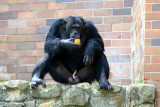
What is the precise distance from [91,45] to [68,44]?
1.14 feet

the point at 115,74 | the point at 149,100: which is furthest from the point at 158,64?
the point at 115,74

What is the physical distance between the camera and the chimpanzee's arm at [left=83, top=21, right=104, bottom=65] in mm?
6117

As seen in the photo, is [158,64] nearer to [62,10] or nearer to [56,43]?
[56,43]

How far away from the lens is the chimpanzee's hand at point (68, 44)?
238 inches

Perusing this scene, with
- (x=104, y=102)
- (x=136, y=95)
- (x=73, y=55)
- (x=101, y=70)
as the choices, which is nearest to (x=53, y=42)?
(x=73, y=55)

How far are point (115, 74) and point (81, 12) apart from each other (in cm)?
148

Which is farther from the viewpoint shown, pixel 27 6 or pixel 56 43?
pixel 27 6

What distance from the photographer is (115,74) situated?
8742 mm

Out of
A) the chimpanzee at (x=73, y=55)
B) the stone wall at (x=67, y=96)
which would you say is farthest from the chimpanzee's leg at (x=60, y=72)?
the stone wall at (x=67, y=96)

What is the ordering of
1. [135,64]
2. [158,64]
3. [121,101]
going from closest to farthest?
[121,101]
[158,64]
[135,64]

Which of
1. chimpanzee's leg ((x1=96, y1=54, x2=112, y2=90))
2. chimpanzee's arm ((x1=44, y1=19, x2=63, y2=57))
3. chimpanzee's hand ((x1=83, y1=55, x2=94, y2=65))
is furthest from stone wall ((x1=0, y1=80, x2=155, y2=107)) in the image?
chimpanzee's arm ((x1=44, y1=19, x2=63, y2=57))

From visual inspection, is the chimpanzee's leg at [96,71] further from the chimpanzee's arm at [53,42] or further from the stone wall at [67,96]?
the chimpanzee's arm at [53,42]

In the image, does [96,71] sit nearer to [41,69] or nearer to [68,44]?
[68,44]

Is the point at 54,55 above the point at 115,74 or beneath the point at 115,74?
above
